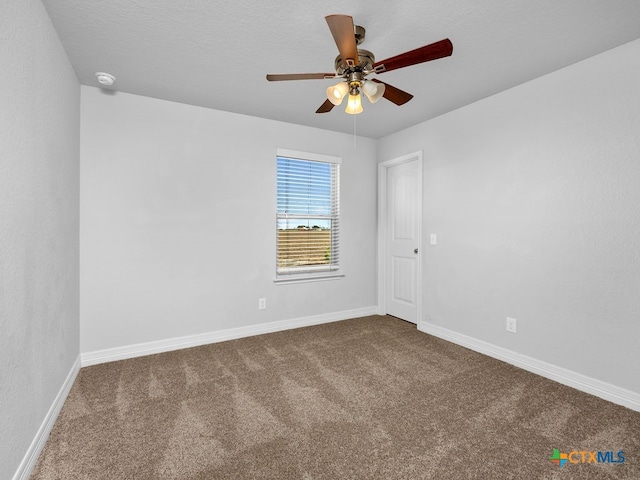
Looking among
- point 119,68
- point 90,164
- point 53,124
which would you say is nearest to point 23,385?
point 53,124

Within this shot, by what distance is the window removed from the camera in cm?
380

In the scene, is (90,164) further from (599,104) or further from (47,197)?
(599,104)

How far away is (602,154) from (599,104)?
369 millimetres

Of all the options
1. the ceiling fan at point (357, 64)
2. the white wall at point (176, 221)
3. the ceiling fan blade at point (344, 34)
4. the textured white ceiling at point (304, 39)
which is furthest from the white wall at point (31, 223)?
the ceiling fan blade at point (344, 34)

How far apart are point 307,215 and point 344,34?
2543mm

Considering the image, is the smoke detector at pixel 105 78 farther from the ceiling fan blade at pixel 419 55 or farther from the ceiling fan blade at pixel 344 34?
the ceiling fan blade at pixel 419 55

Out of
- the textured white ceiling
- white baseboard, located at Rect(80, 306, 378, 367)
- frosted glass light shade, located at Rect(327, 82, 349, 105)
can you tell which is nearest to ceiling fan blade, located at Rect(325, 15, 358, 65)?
frosted glass light shade, located at Rect(327, 82, 349, 105)

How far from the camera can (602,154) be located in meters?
2.27

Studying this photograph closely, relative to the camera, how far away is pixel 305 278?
12.8ft

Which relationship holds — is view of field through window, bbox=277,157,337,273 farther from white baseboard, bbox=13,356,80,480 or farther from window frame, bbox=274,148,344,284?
white baseboard, bbox=13,356,80,480

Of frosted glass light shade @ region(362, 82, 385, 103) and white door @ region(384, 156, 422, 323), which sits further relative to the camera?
Answer: white door @ region(384, 156, 422, 323)

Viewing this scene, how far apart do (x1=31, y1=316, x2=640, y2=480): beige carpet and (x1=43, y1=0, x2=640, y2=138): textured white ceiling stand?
2484 millimetres

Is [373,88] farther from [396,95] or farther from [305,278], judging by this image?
[305,278]

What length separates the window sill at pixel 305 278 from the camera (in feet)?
12.3
